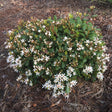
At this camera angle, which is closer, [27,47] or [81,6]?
[27,47]

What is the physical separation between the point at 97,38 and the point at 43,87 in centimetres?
149

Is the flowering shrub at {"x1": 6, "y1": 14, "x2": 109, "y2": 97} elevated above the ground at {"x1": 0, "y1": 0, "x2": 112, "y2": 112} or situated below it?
above

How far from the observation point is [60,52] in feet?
8.24

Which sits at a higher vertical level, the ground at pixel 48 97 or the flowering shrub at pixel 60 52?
the flowering shrub at pixel 60 52

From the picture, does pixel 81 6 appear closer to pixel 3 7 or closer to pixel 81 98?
pixel 3 7

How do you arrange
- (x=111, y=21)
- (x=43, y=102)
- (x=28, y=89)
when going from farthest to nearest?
(x=111, y=21) → (x=28, y=89) → (x=43, y=102)

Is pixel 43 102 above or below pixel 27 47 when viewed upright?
below

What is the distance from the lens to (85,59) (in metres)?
2.53

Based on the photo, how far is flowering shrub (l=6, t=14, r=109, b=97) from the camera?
8.20ft

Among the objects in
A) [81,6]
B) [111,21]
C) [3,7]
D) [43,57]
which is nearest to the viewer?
[43,57]

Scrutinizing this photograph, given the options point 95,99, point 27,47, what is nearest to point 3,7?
point 27,47

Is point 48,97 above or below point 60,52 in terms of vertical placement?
below

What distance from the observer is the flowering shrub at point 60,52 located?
2500 millimetres

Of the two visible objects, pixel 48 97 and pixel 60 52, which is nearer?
pixel 60 52
